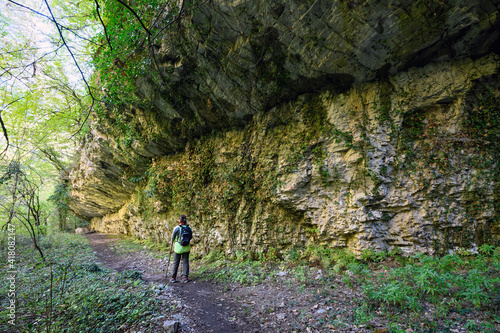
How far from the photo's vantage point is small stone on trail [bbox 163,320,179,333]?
3.57m

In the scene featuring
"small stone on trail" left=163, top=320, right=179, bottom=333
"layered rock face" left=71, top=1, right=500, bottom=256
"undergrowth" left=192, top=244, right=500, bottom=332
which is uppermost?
"layered rock face" left=71, top=1, right=500, bottom=256

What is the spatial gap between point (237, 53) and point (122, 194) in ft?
52.4

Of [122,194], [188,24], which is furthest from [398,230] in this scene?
[122,194]

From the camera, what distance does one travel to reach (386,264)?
5.07 meters

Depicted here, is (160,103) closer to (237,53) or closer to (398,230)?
(237,53)

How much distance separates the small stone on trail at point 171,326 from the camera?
357 cm

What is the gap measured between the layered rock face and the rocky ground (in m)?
1.56

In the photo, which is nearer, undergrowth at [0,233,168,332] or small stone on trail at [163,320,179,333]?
small stone on trail at [163,320,179,333]

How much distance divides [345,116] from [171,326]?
637cm

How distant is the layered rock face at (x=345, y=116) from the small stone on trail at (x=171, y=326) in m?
3.90

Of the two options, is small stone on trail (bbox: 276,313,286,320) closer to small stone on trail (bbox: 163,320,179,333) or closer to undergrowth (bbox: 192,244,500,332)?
undergrowth (bbox: 192,244,500,332)

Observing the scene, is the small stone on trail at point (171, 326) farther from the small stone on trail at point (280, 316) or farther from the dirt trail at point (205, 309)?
the small stone on trail at point (280, 316)

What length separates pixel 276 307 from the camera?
4.31m

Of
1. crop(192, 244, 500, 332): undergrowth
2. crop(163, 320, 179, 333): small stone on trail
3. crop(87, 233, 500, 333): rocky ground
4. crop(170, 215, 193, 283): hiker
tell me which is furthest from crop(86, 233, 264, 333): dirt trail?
crop(192, 244, 500, 332): undergrowth
